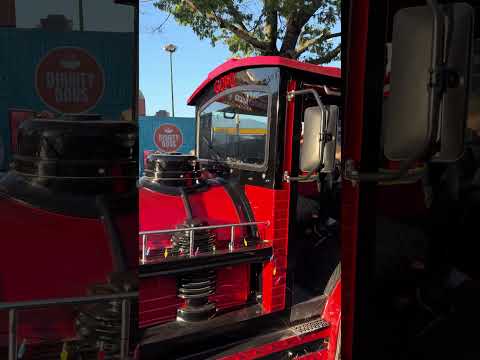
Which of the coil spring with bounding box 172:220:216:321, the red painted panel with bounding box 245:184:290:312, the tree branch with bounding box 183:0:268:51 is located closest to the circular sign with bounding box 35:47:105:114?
the tree branch with bounding box 183:0:268:51

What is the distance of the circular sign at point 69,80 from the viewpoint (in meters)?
0.66

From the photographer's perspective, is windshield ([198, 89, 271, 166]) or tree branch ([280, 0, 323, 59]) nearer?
tree branch ([280, 0, 323, 59])

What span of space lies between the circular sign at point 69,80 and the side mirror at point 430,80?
0.64m

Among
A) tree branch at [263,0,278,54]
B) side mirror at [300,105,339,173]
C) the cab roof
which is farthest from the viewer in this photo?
the cab roof

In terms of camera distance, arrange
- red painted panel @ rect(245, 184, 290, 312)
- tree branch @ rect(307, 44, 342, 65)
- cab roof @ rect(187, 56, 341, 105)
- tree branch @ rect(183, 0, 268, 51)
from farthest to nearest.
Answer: red painted panel @ rect(245, 184, 290, 312) → cab roof @ rect(187, 56, 341, 105) → tree branch @ rect(307, 44, 342, 65) → tree branch @ rect(183, 0, 268, 51)

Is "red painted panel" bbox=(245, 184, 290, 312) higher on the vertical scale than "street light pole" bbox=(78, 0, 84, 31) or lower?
lower

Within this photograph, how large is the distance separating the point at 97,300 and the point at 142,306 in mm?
1833

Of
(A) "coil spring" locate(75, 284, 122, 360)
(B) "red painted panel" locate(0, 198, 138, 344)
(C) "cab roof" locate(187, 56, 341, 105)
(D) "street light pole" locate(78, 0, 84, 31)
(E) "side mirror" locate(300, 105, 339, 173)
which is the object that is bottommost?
(A) "coil spring" locate(75, 284, 122, 360)

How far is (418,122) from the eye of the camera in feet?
2.75

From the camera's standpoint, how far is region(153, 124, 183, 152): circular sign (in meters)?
9.12

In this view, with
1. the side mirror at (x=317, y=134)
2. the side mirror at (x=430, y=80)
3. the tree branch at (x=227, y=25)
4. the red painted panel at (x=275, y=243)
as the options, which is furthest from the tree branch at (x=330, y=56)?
the side mirror at (x=430, y=80)

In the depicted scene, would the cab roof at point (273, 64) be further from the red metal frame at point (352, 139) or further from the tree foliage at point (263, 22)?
the red metal frame at point (352, 139)

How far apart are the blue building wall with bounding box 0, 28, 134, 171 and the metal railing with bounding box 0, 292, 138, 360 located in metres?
0.26

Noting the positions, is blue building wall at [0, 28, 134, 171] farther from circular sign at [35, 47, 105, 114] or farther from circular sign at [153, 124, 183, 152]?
circular sign at [153, 124, 183, 152]
